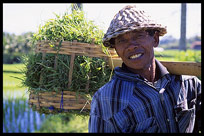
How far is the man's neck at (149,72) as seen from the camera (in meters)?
1.60

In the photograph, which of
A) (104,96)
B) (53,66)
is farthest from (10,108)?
(104,96)

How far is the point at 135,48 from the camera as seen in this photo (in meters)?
1.51

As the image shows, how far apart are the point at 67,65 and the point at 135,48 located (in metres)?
0.74

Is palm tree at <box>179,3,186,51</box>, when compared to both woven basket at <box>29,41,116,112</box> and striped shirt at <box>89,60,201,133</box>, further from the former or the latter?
striped shirt at <box>89,60,201,133</box>

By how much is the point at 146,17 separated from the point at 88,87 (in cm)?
80

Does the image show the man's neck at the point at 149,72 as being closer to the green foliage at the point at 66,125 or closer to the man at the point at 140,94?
the man at the point at 140,94

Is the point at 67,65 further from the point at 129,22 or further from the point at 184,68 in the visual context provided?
the point at 184,68

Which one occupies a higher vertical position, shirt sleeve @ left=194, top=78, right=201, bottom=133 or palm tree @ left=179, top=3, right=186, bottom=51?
palm tree @ left=179, top=3, right=186, bottom=51

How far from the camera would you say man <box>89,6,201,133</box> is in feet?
4.72

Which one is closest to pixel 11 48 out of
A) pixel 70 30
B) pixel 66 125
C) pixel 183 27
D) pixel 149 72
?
pixel 66 125

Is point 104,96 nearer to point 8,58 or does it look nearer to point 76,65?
point 76,65

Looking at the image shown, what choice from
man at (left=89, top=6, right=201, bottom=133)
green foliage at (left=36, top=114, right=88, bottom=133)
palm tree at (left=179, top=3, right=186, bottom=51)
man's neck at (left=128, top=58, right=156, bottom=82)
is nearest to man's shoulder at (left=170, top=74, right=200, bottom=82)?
man at (left=89, top=6, right=201, bottom=133)

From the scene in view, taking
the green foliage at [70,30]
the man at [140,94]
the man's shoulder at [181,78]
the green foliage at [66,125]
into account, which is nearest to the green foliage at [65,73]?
the green foliage at [70,30]

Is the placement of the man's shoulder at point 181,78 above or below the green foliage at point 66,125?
above
